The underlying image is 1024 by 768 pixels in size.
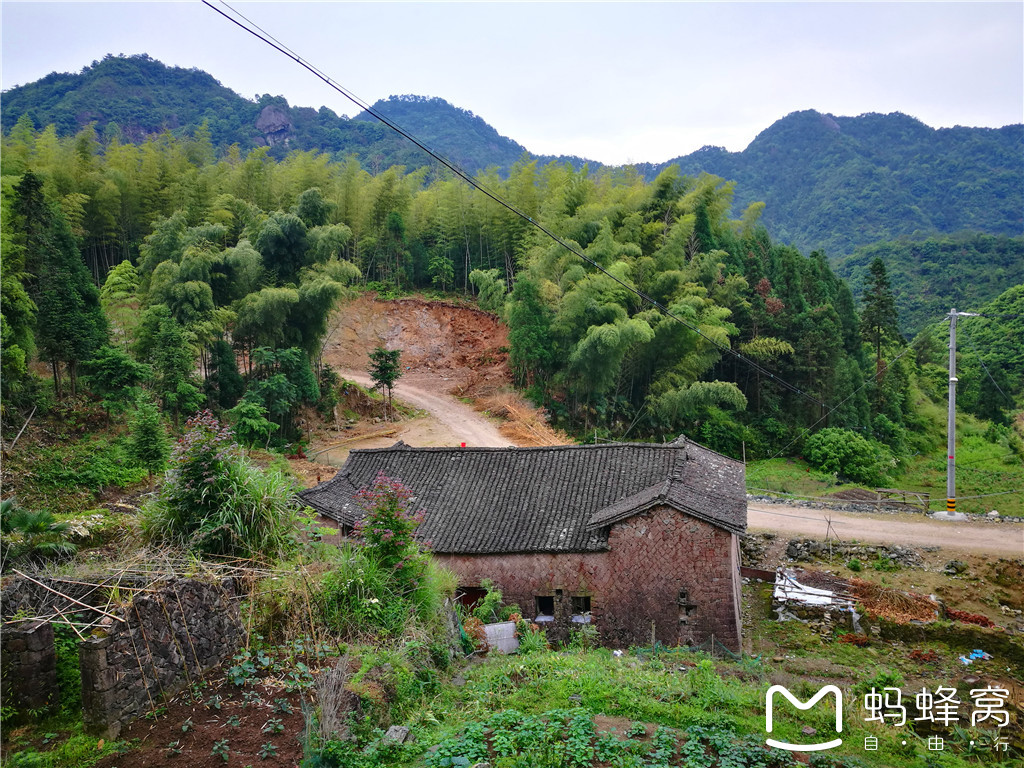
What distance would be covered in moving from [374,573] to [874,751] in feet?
16.1

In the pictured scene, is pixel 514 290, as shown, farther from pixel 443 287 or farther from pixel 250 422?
pixel 250 422

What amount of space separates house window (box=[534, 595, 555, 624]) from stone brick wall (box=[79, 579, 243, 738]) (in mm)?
5397

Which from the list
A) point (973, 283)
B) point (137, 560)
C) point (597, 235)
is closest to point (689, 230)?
point (597, 235)

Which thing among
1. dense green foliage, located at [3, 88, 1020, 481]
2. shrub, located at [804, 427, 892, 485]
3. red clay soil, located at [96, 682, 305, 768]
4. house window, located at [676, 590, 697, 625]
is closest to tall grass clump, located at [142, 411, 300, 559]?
red clay soil, located at [96, 682, 305, 768]

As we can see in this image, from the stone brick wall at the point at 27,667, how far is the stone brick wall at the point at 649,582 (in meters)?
6.59

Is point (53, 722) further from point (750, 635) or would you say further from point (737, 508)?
point (750, 635)

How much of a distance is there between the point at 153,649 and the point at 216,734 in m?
0.86

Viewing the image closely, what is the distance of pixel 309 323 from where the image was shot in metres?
21.7

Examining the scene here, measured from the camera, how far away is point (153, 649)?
18.2 ft

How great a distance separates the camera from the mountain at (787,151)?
62781 millimetres

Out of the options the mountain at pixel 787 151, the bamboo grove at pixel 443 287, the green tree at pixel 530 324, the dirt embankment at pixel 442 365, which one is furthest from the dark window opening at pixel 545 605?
the mountain at pixel 787 151

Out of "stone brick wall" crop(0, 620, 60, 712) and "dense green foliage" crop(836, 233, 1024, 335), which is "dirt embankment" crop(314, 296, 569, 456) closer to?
"stone brick wall" crop(0, 620, 60, 712)

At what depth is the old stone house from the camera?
34.2ft

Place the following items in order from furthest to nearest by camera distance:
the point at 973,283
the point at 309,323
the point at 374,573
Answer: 1. the point at 973,283
2. the point at 309,323
3. the point at 374,573
